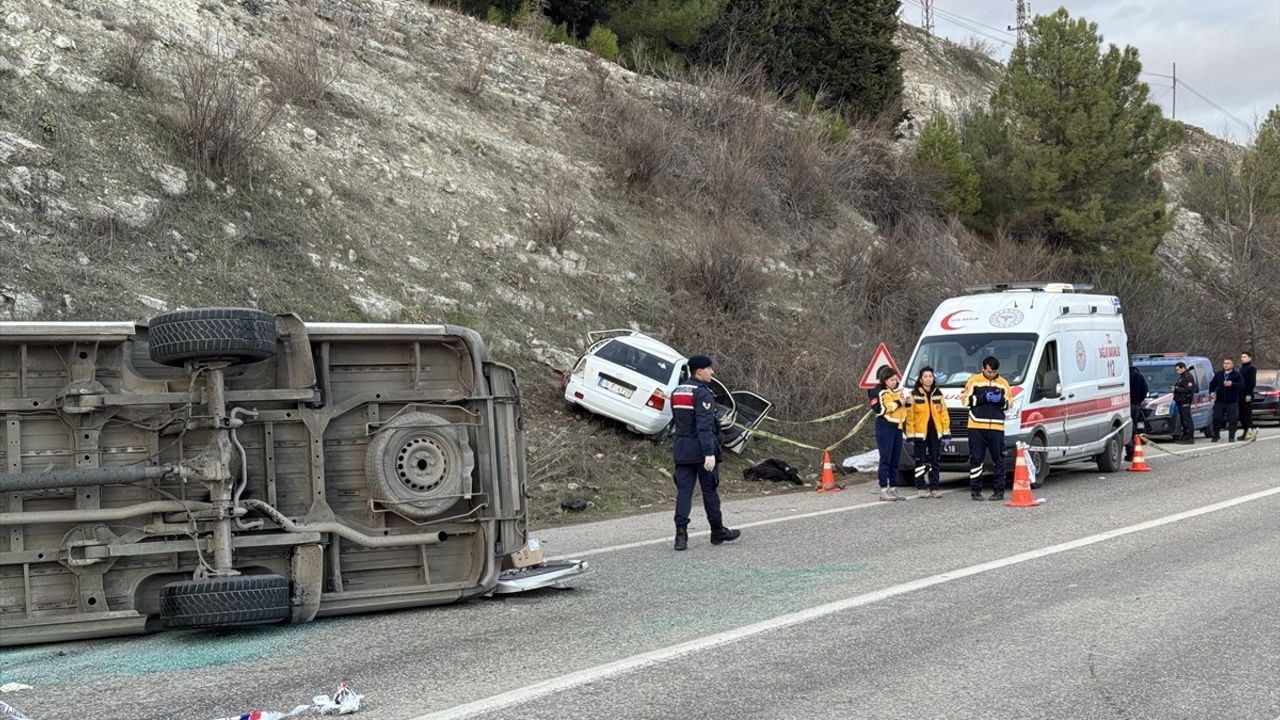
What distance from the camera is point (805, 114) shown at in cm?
3425

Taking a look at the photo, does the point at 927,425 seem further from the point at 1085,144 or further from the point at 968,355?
the point at 1085,144

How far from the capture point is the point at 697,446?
36.8 ft

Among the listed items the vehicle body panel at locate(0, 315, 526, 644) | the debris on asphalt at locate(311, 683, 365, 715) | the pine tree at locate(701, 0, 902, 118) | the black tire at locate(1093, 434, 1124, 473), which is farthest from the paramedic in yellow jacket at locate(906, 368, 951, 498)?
the pine tree at locate(701, 0, 902, 118)

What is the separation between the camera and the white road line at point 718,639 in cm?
581

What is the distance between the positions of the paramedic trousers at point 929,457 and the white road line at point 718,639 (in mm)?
4136

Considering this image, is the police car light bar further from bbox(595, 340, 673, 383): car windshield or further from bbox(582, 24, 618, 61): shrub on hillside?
bbox(582, 24, 618, 61): shrub on hillside

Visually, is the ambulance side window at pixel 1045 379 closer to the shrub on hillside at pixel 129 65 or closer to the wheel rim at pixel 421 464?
the wheel rim at pixel 421 464

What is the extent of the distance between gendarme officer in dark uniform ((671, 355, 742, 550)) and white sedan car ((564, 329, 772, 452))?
6228 mm

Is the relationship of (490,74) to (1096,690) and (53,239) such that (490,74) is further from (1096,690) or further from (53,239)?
(1096,690)

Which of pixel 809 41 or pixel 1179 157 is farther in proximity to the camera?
pixel 1179 157

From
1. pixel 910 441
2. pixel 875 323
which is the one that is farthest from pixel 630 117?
pixel 910 441

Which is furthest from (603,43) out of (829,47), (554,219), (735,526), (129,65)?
(735,526)

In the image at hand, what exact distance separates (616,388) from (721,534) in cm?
676

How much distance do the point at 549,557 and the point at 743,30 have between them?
2685cm
